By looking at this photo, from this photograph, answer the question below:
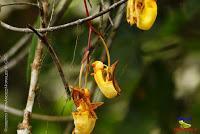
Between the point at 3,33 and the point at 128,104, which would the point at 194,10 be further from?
the point at 3,33

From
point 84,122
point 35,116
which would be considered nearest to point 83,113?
point 84,122

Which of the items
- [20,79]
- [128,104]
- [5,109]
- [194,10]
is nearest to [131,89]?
[128,104]

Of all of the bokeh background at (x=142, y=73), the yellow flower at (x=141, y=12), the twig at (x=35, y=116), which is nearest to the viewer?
the yellow flower at (x=141, y=12)

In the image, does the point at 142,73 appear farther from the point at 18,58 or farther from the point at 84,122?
the point at 84,122

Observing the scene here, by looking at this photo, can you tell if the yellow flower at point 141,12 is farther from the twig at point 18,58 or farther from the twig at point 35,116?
the twig at point 18,58

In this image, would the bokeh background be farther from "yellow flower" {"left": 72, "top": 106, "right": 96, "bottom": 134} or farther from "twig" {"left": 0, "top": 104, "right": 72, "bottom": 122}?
"yellow flower" {"left": 72, "top": 106, "right": 96, "bottom": 134}

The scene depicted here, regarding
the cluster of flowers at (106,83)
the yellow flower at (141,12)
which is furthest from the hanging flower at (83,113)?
the yellow flower at (141,12)
